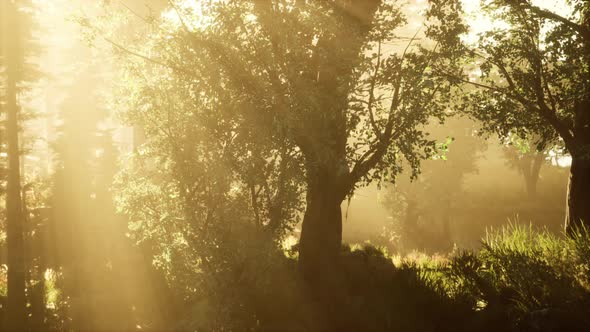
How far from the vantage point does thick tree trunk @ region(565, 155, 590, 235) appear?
13609 mm

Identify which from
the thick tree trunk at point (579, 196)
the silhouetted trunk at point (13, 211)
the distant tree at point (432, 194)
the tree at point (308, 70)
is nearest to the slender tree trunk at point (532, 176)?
the distant tree at point (432, 194)

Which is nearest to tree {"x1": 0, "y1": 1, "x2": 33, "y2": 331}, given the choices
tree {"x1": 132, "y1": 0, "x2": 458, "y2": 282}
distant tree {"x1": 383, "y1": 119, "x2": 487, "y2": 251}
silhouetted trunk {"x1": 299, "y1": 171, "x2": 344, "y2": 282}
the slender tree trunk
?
tree {"x1": 132, "y1": 0, "x2": 458, "y2": 282}

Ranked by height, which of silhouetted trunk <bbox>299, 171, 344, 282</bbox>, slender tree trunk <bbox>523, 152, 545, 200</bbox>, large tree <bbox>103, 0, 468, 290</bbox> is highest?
slender tree trunk <bbox>523, 152, 545, 200</bbox>

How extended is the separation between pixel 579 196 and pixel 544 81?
4.07 m

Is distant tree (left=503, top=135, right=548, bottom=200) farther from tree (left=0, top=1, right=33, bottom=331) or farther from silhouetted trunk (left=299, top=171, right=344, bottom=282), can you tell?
tree (left=0, top=1, right=33, bottom=331)

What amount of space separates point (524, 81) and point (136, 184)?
11833 millimetres

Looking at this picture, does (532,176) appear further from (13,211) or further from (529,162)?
(13,211)

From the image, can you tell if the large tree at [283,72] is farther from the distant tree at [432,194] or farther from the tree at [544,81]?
the distant tree at [432,194]

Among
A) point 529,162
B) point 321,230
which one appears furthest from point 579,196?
point 529,162

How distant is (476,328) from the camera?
9.83m

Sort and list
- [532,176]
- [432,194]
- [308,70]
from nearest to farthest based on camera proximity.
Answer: [308,70]
[432,194]
[532,176]

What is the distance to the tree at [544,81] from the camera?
12.1 metres

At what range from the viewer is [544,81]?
41.8ft

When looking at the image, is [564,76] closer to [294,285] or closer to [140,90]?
[294,285]
